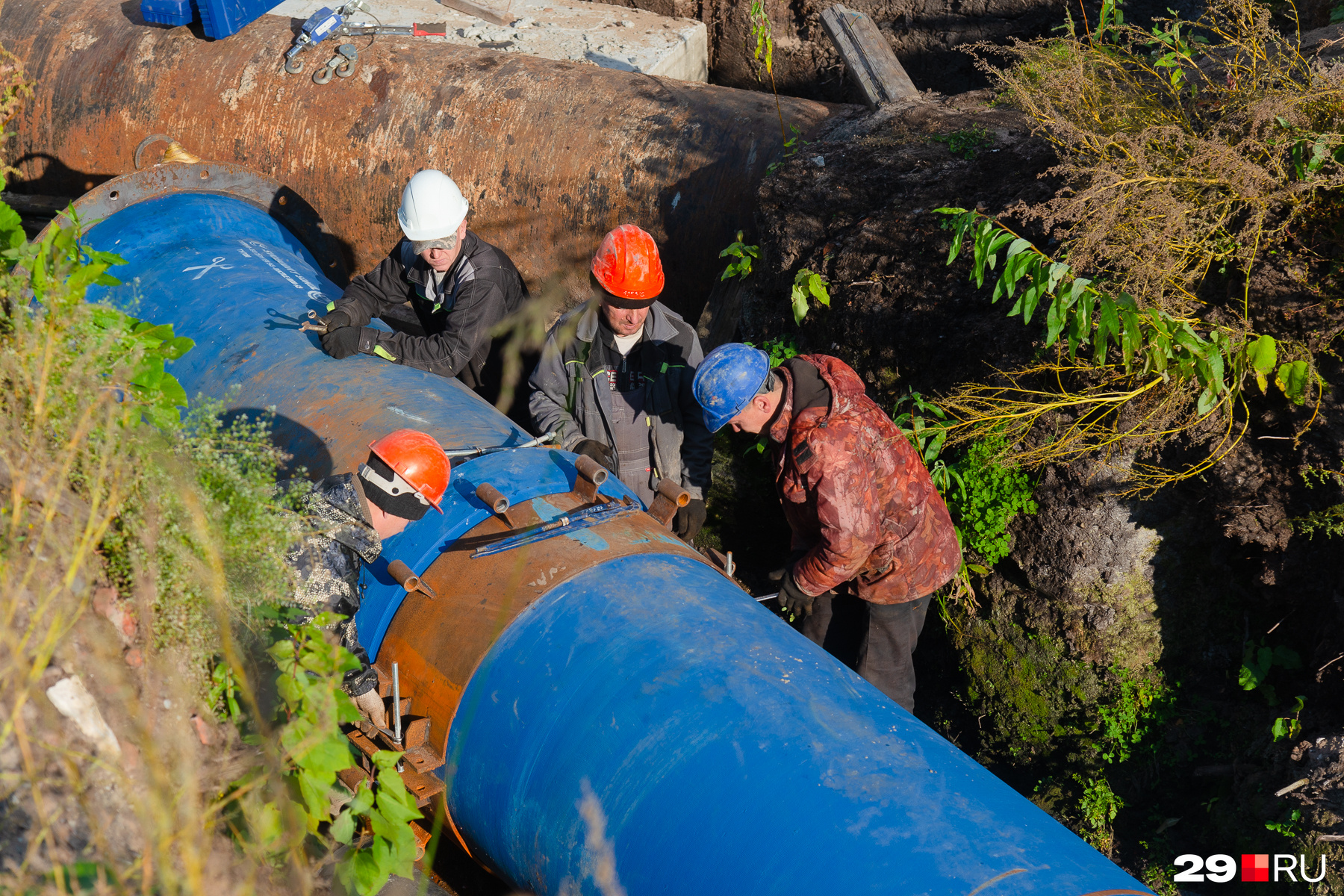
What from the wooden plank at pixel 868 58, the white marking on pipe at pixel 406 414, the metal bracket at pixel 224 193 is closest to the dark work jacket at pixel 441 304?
the white marking on pipe at pixel 406 414

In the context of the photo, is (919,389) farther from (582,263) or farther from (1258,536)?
(582,263)

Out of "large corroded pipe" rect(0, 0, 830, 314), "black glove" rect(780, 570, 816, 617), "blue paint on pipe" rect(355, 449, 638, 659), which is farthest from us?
"large corroded pipe" rect(0, 0, 830, 314)

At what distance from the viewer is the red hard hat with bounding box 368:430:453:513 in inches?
97.3

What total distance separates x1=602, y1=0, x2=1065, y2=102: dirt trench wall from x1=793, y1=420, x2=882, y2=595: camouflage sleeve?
208 inches

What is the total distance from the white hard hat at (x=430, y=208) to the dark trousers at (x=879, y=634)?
2.24 m

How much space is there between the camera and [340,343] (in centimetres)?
325

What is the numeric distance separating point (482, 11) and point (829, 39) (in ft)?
Result: 9.19

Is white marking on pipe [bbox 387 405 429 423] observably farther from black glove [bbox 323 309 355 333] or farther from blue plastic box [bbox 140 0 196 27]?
blue plastic box [bbox 140 0 196 27]

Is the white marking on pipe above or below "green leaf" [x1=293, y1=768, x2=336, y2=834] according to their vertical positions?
above

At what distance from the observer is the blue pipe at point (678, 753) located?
1.79 m

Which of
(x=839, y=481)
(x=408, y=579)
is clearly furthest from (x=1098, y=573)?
(x=408, y=579)

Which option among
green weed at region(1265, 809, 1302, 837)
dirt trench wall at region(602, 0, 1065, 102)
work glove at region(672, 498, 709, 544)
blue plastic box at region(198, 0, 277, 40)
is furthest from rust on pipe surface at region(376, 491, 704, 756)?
dirt trench wall at region(602, 0, 1065, 102)

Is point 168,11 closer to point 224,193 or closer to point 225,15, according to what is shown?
point 225,15

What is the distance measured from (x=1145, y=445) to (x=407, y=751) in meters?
2.76
